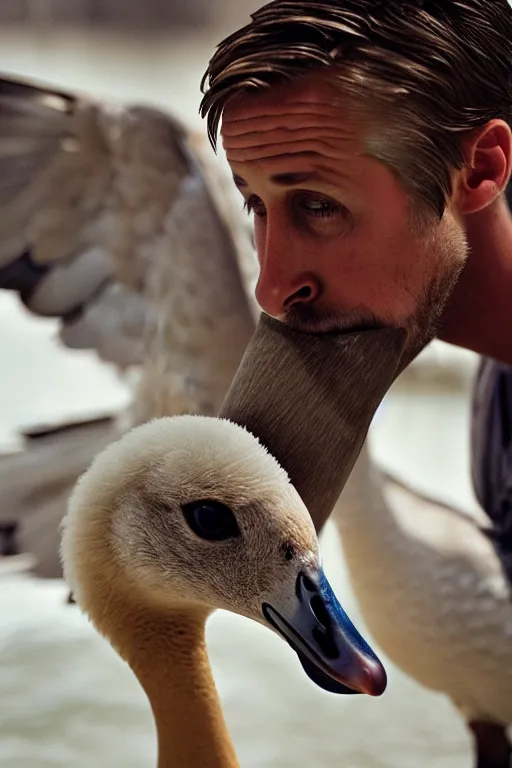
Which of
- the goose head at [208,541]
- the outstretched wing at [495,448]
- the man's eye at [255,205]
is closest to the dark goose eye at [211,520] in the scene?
the goose head at [208,541]

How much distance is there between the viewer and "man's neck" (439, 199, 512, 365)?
58 centimetres

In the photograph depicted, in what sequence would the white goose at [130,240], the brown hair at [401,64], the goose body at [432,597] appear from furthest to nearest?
the white goose at [130,240]
the goose body at [432,597]
the brown hair at [401,64]

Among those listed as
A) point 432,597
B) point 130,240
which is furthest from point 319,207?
point 130,240

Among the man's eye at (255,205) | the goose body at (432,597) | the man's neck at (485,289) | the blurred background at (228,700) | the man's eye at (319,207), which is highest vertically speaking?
the man's eye at (319,207)

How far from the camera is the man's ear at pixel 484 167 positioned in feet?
1.74

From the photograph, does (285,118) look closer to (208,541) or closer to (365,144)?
(365,144)

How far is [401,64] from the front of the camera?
0.50 metres

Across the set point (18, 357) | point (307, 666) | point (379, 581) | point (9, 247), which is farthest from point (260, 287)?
point (18, 357)

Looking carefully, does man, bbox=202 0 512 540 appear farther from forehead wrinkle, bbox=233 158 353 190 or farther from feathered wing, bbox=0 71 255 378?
feathered wing, bbox=0 71 255 378

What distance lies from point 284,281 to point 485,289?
0.39ft

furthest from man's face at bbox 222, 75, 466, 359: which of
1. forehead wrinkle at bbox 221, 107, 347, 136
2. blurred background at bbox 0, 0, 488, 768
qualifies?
blurred background at bbox 0, 0, 488, 768

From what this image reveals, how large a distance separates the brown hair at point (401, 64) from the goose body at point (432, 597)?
404mm

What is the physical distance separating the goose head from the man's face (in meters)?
0.07

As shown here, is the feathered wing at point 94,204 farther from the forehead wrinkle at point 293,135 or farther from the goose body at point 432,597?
the forehead wrinkle at point 293,135
